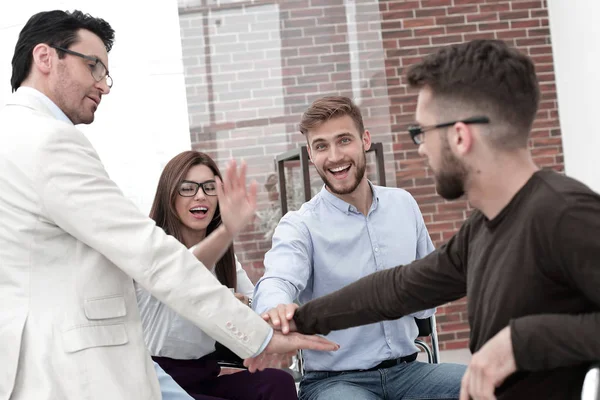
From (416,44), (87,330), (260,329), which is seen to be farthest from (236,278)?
(416,44)

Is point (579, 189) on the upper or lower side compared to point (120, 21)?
lower

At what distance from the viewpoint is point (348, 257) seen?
2.64m

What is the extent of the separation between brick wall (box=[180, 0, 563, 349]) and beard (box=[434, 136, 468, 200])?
12.9ft

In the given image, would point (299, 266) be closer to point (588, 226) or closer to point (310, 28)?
point (588, 226)

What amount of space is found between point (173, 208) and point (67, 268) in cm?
106

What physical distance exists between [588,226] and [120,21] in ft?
15.9

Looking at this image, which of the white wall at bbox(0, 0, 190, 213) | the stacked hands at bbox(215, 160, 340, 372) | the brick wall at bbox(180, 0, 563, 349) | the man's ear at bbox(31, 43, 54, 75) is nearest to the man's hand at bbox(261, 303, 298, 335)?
the stacked hands at bbox(215, 160, 340, 372)

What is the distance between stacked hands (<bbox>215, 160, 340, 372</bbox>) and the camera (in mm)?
2211

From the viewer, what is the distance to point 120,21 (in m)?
5.72

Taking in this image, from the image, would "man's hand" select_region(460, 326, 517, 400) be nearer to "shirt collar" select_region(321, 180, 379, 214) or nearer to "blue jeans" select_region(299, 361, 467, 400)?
"blue jeans" select_region(299, 361, 467, 400)

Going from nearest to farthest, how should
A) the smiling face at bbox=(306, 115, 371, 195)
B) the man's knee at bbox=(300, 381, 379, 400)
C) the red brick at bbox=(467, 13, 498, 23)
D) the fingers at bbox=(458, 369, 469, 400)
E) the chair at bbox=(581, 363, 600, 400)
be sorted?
the chair at bbox=(581, 363, 600, 400)
the fingers at bbox=(458, 369, 469, 400)
the man's knee at bbox=(300, 381, 379, 400)
the smiling face at bbox=(306, 115, 371, 195)
the red brick at bbox=(467, 13, 498, 23)

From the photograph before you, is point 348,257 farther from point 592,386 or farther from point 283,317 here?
point 592,386

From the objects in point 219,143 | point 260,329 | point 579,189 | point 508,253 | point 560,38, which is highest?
point 560,38

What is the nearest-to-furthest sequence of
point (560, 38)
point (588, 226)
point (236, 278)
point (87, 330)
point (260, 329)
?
point (588, 226) < point (87, 330) < point (260, 329) < point (236, 278) < point (560, 38)
